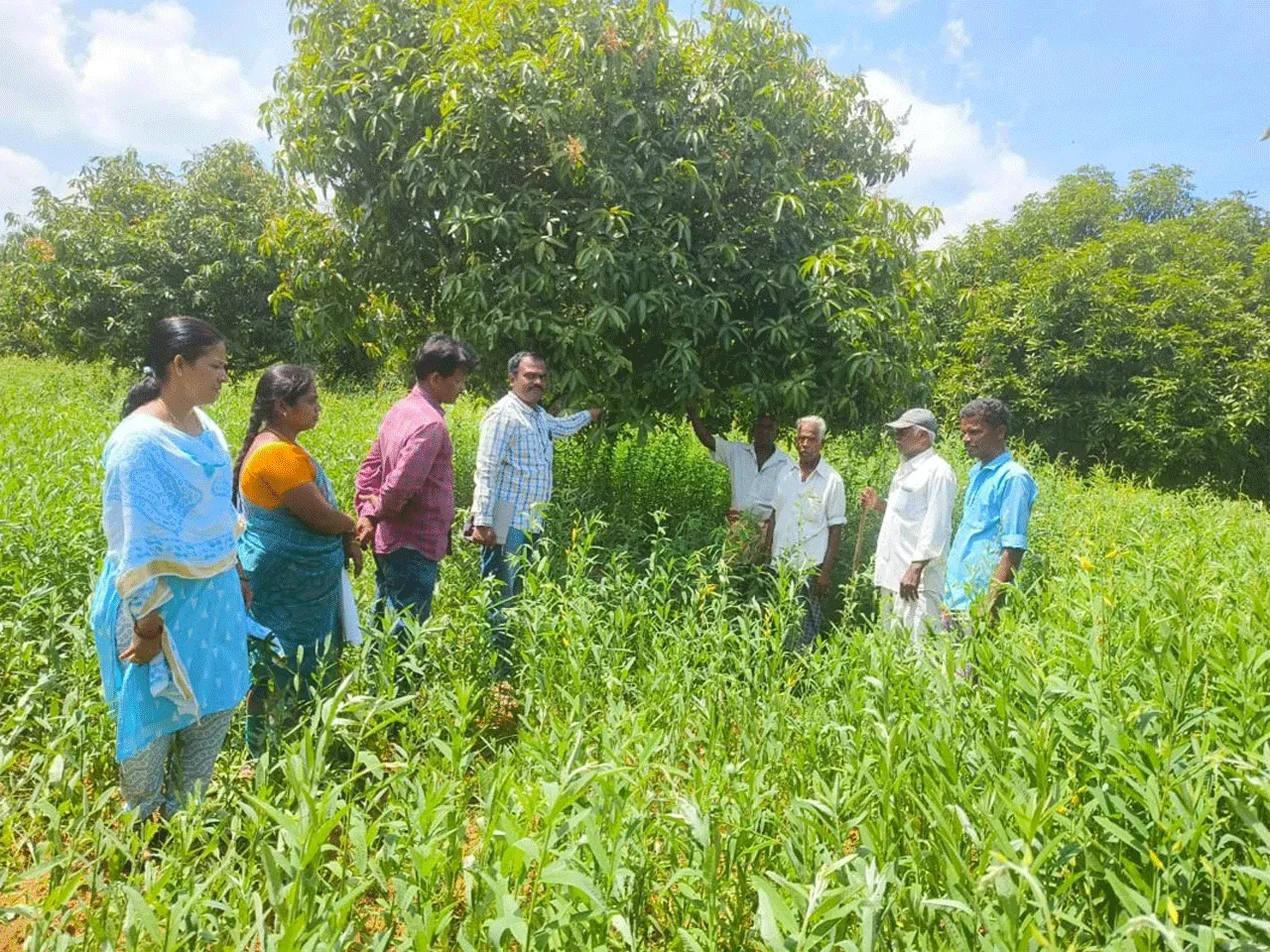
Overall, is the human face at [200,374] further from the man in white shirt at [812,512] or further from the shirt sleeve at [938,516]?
the shirt sleeve at [938,516]

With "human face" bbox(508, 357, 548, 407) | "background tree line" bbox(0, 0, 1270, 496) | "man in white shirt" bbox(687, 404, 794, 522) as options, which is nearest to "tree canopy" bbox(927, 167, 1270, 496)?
"background tree line" bbox(0, 0, 1270, 496)

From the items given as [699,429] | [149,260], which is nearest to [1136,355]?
[699,429]

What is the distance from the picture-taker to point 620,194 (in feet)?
16.4

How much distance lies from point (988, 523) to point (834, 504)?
836 mm

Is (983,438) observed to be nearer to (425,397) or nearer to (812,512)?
(812,512)

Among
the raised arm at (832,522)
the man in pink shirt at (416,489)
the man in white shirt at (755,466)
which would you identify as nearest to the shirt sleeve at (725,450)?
the man in white shirt at (755,466)

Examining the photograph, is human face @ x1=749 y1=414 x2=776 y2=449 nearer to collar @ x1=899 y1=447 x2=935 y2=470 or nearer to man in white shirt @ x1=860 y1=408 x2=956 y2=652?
man in white shirt @ x1=860 y1=408 x2=956 y2=652

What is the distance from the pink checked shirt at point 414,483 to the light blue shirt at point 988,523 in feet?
7.72

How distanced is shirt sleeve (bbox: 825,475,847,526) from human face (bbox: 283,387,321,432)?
270 centimetres

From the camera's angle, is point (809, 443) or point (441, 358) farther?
point (809, 443)

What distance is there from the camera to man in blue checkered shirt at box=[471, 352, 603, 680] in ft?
13.1

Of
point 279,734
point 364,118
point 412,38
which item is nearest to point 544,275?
point 364,118

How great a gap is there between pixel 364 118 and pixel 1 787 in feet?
14.0

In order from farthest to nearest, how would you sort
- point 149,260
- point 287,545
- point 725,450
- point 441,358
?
point 149,260, point 725,450, point 441,358, point 287,545
